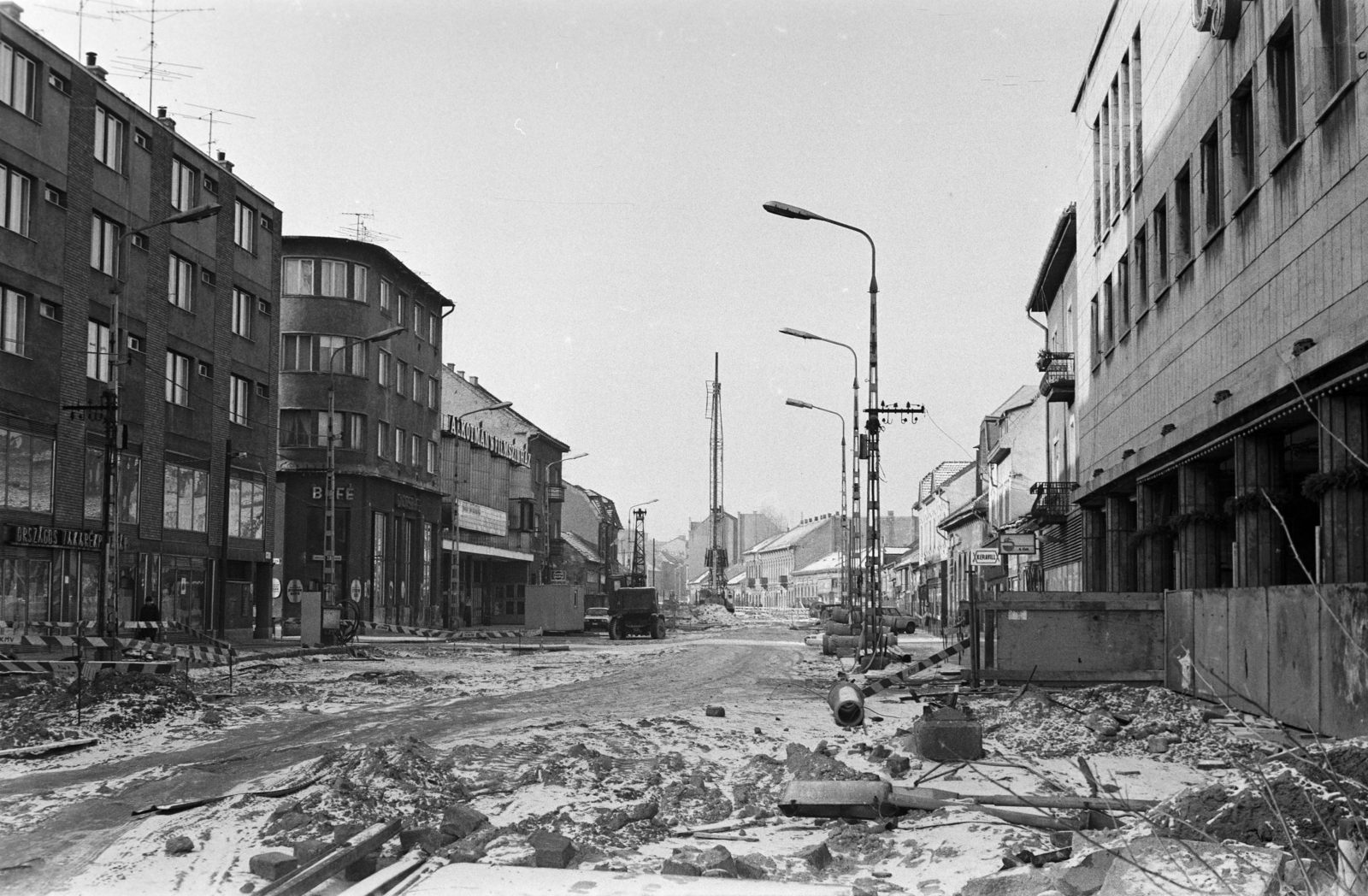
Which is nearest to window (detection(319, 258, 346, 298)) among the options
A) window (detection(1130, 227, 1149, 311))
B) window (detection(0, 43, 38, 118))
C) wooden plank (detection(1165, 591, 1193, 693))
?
window (detection(0, 43, 38, 118))

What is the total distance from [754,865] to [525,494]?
77202 millimetres

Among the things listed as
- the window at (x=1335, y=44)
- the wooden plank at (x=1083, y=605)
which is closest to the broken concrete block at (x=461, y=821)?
the wooden plank at (x=1083, y=605)

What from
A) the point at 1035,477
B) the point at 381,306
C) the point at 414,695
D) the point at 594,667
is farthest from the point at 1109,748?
the point at 381,306

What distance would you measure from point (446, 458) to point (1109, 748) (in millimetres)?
58215

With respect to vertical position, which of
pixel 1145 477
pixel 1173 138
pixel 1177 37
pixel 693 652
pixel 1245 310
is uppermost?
pixel 1177 37

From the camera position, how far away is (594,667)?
30.2 meters

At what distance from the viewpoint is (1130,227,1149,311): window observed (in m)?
26.6

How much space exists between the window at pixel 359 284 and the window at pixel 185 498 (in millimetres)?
17477

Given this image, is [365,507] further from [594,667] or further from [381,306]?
[594,667]

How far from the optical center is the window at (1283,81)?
17203 millimetres

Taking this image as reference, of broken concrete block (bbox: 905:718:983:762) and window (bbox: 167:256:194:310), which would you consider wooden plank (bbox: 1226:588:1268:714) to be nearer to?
broken concrete block (bbox: 905:718:983:762)

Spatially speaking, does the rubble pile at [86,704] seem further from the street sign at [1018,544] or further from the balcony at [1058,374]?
the balcony at [1058,374]

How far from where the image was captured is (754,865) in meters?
7.39

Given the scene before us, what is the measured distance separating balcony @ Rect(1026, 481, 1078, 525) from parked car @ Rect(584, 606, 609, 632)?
2505 centimetres
